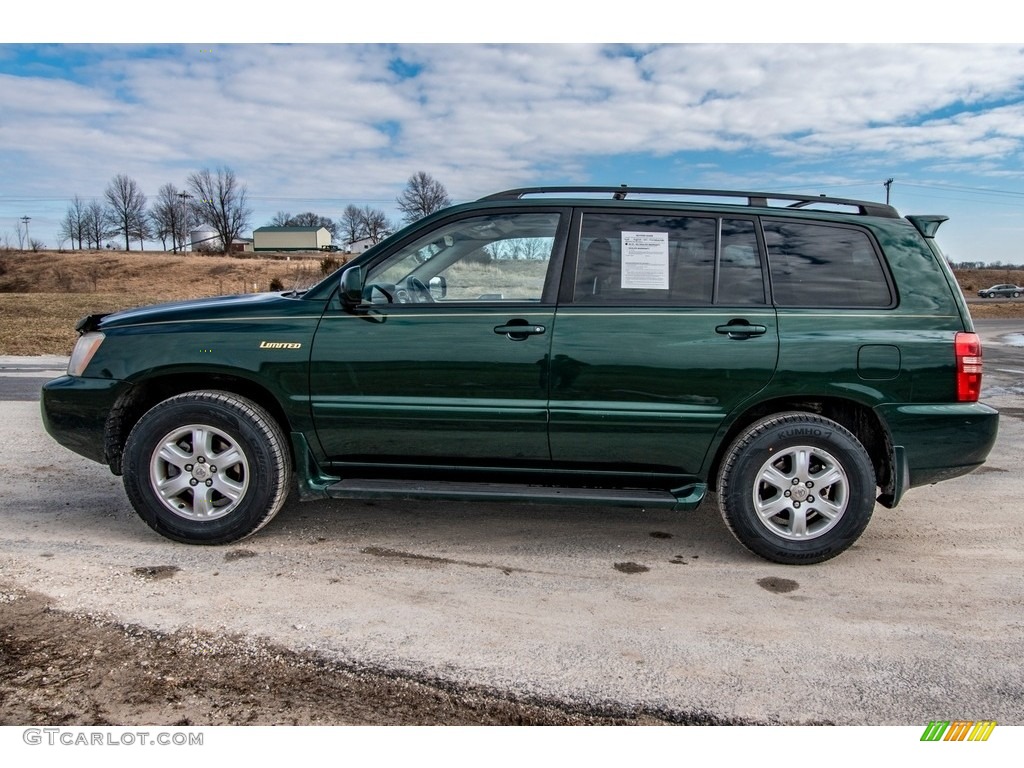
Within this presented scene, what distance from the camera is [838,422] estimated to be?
153 inches

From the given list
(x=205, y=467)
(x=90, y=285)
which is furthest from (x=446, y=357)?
(x=90, y=285)

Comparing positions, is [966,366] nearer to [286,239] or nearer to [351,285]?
[351,285]

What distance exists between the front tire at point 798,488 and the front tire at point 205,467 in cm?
235

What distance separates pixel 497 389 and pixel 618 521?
1301 millimetres

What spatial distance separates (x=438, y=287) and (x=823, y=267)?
2008mm

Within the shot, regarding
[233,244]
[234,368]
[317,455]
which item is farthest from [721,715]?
[233,244]

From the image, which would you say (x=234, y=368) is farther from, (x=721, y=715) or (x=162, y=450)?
(x=721, y=715)

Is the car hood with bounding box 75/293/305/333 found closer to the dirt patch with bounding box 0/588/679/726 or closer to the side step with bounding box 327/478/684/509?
the side step with bounding box 327/478/684/509

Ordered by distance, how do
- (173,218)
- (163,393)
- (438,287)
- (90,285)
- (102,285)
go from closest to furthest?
(438,287)
(163,393)
(90,285)
(102,285)
(173,218)

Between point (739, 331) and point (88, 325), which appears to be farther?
point (88, 325)

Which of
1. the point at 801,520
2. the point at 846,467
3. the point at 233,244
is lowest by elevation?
the point at 801,520

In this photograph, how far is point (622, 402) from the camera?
369cm

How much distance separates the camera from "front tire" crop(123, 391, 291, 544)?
12.4 ft
